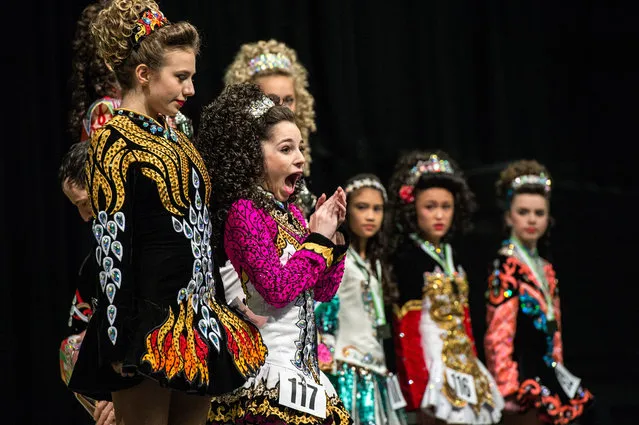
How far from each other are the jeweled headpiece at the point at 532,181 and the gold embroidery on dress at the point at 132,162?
283cm

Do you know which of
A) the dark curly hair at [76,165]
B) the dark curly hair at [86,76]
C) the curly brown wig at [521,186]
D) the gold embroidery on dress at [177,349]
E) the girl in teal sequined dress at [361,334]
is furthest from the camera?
the curly brown wig at [521,186]

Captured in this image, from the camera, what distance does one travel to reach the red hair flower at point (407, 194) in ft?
16.0

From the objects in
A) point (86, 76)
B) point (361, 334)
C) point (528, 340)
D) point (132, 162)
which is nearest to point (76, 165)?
point (86, 76)

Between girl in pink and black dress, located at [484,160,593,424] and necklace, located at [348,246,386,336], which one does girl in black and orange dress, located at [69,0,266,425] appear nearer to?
necklace, located at [348,246,386,336]

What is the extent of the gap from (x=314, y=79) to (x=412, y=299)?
1.33m

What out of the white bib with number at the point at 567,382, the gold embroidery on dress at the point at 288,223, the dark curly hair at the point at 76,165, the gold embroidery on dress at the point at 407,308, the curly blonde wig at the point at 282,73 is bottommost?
the white bib with number at the point at 567,382

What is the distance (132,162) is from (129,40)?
33 cm

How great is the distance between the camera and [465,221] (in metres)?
4.95

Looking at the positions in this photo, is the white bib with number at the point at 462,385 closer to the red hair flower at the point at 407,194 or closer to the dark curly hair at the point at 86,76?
the red hair flower at the point at 407,194

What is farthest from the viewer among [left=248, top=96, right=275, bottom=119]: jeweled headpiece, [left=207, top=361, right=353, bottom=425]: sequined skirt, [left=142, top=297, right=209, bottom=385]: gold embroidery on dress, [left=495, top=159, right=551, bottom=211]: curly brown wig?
[left=495, top=159, right=551, bottom=211]: curly brown wig

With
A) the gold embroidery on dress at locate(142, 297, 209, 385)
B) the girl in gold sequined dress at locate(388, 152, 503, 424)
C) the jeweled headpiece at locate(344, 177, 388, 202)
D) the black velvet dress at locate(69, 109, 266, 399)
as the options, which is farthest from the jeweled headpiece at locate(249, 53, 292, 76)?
the gold embroidery on dress at locate(142, 297, 209, 385)

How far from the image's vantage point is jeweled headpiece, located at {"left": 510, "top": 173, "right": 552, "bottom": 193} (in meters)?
5.16

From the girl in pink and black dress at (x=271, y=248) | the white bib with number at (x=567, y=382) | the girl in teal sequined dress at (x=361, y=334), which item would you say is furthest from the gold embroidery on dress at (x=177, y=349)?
the white bib with number at (x=567, y=382)

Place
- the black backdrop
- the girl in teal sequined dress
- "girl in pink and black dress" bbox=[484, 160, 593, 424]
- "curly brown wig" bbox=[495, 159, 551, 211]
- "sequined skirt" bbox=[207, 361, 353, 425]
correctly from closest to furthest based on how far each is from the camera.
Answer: "sequined skirt" bbox=[207, 361, 353, 425], the black backdrop, the girl in teal sequined dress, "girl in pink and black dress" bbox=[484, 160, 593, 424], "curly brown wig" bbox=[495, 159, 551, 211]
